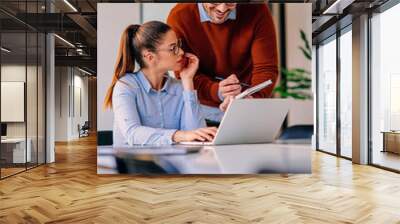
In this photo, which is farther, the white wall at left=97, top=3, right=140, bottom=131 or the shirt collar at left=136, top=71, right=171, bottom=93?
the white wall at left=97, top=3, right=140, bottom=131

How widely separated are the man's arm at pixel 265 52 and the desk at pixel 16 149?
163 inches

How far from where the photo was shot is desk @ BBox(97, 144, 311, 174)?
664 cm

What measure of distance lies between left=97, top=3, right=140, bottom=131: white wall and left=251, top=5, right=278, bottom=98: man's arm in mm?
1983

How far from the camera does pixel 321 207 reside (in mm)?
4680

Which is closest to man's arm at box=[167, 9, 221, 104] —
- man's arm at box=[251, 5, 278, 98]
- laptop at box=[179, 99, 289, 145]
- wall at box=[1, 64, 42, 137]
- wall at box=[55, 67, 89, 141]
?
laptop at box=[179, 99, 289, 145]

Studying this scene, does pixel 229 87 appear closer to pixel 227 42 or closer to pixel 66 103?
pixel 227 42

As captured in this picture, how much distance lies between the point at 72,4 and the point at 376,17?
5.93 metres

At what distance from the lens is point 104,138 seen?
22.2 ft

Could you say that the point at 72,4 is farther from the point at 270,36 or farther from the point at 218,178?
the point at 218,178

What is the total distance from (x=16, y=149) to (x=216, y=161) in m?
3.56

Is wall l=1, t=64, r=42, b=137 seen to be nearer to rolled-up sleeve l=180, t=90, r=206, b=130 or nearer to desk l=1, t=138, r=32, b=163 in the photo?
desk l=1, t=138, r=32, b=163

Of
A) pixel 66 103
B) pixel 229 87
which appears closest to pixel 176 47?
pixel 229 87

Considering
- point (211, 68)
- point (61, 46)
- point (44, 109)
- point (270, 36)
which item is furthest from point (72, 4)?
point (61, 46)

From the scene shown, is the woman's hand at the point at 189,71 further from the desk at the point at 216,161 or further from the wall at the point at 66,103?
the wall at the point at 66,103
